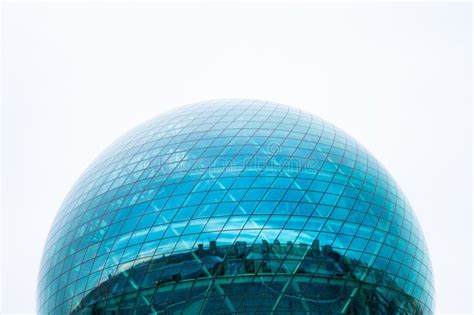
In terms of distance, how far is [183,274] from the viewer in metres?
29.4

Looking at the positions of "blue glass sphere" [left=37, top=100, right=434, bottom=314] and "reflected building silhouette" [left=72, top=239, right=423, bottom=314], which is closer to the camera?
"reflected building silhouette" [left=72, top=239, right=423, bottom=314]

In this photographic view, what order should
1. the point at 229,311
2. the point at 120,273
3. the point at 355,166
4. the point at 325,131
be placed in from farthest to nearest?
the point at 325,131 < the point at 355,166 < the point at 120,273 < the point at 229,311

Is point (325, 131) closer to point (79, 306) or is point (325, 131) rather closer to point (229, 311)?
point (229, 311)

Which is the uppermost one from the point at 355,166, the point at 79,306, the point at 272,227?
the point at 355,166

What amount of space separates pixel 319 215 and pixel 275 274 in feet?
12.6

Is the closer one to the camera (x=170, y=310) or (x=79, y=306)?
(x=170, y=310)

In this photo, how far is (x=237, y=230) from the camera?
98.3 ft

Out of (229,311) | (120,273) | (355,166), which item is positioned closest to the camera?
(229,311)

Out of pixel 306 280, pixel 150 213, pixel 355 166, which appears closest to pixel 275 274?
pixel 306 280

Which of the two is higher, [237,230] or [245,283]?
[237,230]

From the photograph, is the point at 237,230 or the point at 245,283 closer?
the point at 245,283

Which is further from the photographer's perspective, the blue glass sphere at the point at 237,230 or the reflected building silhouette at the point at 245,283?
the blue glass sphere at the point at 237,230

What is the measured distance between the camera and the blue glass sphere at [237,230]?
1155 inches

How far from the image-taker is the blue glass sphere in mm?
29328
